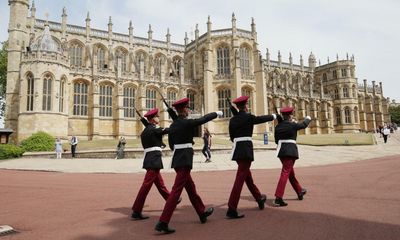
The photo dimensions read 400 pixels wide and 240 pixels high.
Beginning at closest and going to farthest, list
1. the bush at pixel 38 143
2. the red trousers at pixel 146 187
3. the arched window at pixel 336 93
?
the red trousers at pixel 146 187
the bush at pixel 38 143
the arched window at pixel 336 93

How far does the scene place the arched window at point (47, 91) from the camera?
30781 millimetres

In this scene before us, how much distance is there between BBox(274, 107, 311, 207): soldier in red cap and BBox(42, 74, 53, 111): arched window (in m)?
29.0

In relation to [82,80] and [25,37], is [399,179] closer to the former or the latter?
[82,80]

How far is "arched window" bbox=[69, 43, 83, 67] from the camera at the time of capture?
3931cm

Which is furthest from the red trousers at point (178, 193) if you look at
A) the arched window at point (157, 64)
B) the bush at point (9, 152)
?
the arched window at point (157, 64)

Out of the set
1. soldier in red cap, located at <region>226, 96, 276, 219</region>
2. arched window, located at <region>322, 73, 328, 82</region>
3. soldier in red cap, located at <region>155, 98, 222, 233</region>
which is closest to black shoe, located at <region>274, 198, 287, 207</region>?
soldier in red cap, located at <region>226, 96, 276, 219</region>

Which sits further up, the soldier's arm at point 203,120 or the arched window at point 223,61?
the arched window at point 223,61

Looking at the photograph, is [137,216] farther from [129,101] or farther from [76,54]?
[76,54]

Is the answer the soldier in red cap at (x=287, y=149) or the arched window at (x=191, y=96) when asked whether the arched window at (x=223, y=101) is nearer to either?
the arched window at (x=191, y=96)

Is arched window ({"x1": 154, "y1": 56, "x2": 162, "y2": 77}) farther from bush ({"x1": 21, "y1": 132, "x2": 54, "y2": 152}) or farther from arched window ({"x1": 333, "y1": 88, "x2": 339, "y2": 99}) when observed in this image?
arched window ({"x1": 333, "y1": 88, "x2": 339, "y2": 99})

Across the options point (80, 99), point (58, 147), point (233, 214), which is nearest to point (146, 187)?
point (233, 214)

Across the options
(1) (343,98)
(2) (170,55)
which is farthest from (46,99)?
(1) (343,98)

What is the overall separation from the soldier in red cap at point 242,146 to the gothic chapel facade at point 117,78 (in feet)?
93.9

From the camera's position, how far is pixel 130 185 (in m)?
10.5
